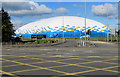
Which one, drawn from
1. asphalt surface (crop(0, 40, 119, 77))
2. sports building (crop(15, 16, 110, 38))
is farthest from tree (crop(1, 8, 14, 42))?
sports building (crop(15, 16, 110, 38))

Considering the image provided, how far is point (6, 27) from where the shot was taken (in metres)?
45.7

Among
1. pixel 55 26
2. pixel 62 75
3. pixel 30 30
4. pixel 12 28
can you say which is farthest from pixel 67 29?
pixel 62 75

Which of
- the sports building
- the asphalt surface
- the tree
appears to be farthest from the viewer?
the sports building

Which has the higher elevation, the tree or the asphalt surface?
the tree

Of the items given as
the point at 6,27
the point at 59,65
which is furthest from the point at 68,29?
the point at 59,65

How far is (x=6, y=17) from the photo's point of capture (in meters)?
47.8

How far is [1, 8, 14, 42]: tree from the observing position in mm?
45381

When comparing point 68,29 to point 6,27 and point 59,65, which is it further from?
point 59,65

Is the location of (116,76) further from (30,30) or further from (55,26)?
(30,30)

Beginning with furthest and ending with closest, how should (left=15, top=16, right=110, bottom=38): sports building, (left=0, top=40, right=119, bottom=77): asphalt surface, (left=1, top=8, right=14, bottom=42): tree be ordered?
(left=15, top=16, right=110, bottom=38): sports building, (left=1, top=8, right=14, bottom=42): tree, (left=0, top=40, right=119, bottom=77): asphalt surface

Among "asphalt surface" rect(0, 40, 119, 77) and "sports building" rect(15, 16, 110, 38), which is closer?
"asphalt surface" rect(0, 40, 119, 77)

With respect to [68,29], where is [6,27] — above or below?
below

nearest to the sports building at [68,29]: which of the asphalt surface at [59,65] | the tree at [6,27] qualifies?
the tree at [6,27]

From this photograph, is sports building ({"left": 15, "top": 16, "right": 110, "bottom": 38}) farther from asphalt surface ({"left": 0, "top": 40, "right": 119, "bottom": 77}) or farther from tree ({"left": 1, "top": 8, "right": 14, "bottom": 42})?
asphalt surface ({"left": 0, "top": 40, "right": 119, "bottom": 77})
